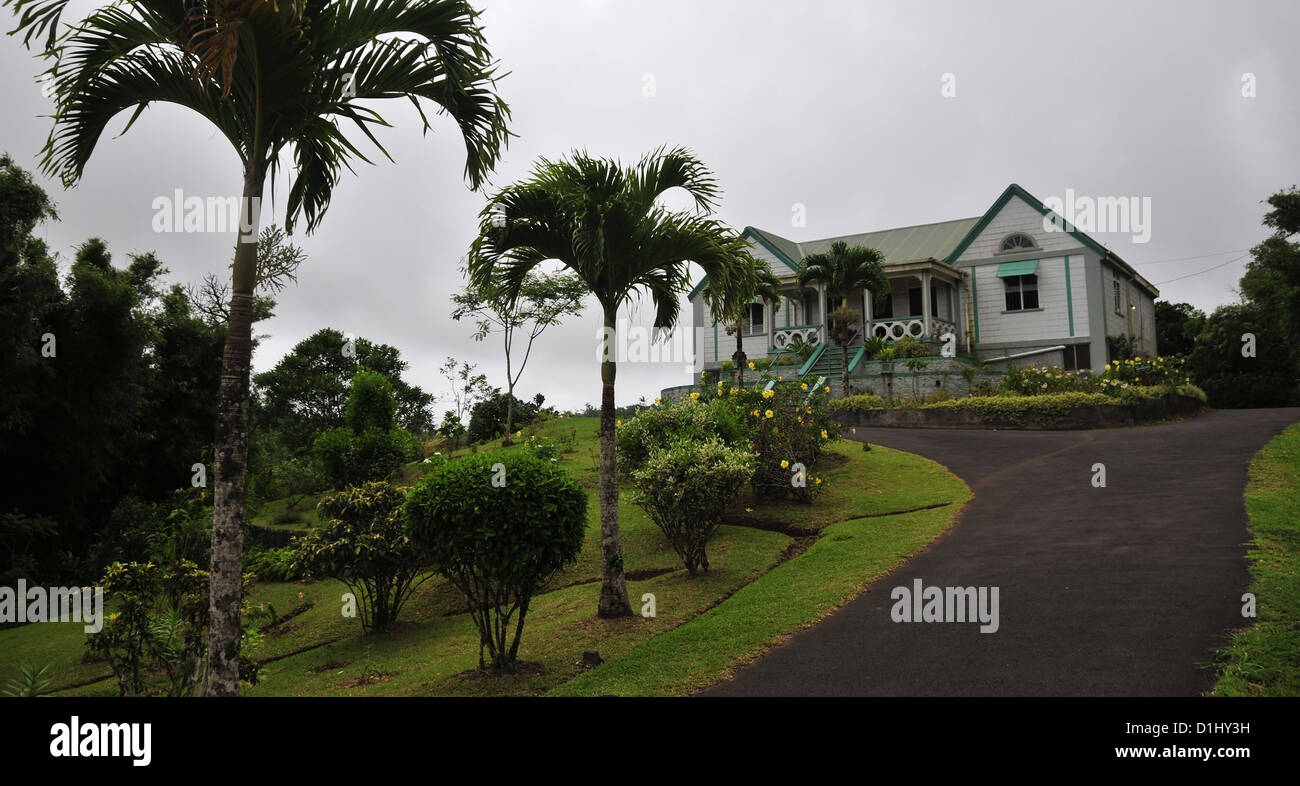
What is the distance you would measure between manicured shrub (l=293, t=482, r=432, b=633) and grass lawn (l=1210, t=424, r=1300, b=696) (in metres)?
7.72

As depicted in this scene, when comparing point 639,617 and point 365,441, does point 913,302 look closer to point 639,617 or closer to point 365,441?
point 365,441

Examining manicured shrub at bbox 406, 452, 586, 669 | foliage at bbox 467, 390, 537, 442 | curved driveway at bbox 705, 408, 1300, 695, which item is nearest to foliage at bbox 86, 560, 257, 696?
manicured shrub at bbox 406, 452, 586, 669

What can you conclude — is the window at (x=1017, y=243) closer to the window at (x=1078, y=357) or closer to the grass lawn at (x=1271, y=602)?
the window at (x=1078, y=357)

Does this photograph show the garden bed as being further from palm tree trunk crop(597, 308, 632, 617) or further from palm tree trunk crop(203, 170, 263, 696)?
palm tree trunk crop(203, 170, 263, 696)

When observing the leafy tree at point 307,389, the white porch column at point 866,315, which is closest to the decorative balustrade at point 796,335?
the white porch column at point 866,315

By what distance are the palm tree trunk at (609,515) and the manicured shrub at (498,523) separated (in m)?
1.30

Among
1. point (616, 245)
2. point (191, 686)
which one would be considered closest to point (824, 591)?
point (616, 245)

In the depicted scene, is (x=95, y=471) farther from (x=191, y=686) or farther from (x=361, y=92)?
(x=361, y=92)

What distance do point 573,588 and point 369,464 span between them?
9356 millimetres

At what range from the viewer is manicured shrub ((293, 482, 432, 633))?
30.0 feet

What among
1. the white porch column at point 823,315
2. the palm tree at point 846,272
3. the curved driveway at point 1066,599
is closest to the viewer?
the curved driveway at point 1066,599

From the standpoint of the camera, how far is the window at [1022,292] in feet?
90.0

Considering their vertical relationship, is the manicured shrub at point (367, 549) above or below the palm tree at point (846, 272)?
below

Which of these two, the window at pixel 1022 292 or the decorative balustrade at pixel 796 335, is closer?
the window at pixel 1022 292
